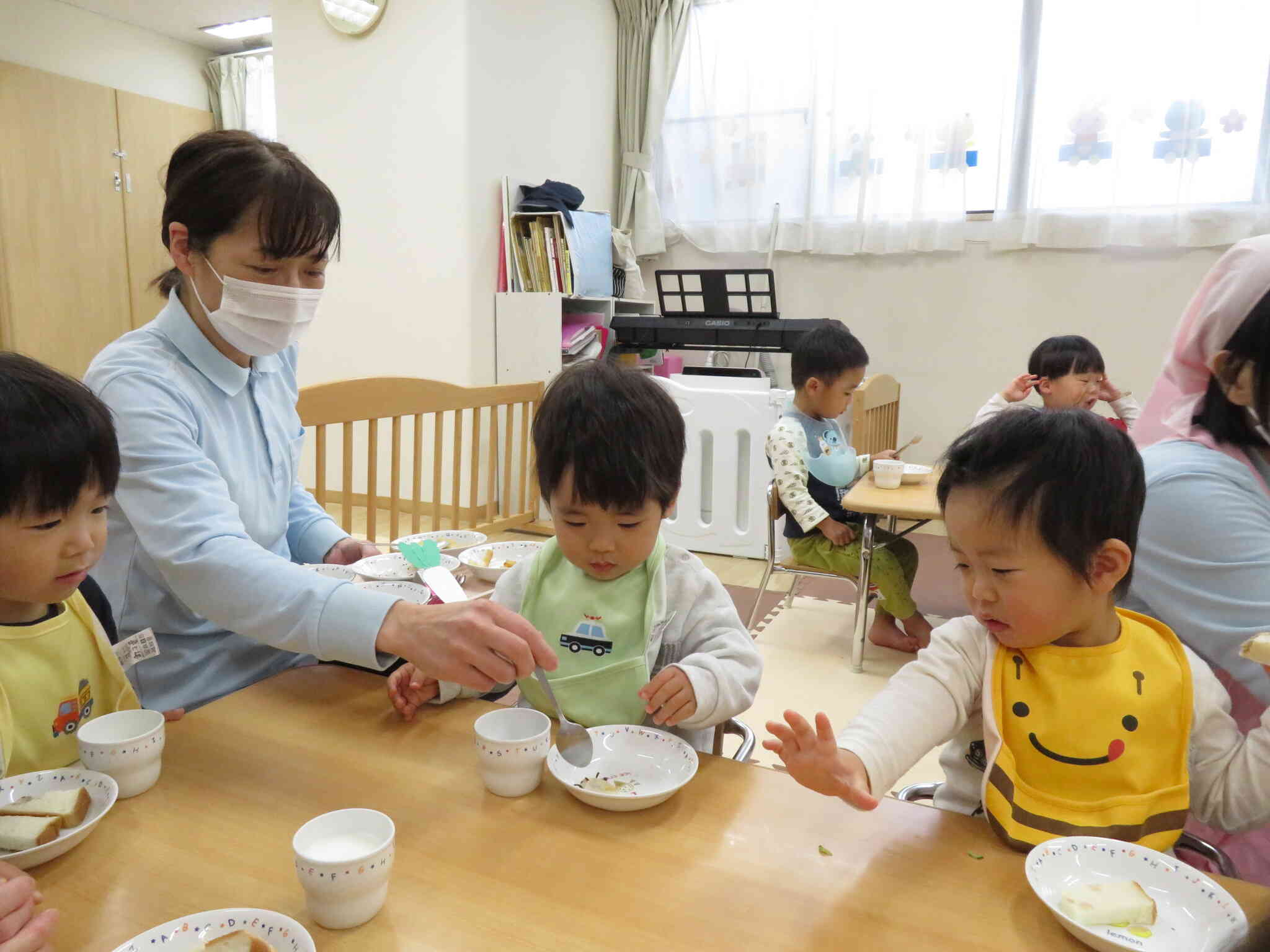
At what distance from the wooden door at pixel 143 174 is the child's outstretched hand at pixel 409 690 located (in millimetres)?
4894

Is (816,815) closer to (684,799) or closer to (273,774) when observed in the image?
(684,799)

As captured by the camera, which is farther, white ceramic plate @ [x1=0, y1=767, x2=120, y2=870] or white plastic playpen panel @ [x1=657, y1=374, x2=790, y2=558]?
white plastic playpen panel @ [x1=657, y1=374, x2=790, y2=558]

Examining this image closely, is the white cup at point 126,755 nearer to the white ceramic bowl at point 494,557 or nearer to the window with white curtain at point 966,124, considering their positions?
the white ceramic bowl at point 494,557

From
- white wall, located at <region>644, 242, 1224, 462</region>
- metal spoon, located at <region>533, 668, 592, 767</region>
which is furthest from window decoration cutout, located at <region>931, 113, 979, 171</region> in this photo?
metal spoon, located at <region>533, 668, 592, 767</region>

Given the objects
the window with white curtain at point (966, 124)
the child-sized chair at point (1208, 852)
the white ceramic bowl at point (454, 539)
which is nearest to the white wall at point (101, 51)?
the window with white curtain at point (966, 124)

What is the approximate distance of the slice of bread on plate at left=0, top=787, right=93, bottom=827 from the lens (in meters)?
0.70

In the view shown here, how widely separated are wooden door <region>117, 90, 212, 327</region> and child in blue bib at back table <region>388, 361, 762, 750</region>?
4.83 meters

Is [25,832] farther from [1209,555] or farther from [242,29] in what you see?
[242,29]

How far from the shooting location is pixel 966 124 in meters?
3.85

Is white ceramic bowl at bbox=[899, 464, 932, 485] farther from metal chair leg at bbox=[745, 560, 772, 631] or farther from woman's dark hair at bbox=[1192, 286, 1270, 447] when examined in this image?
woman's dark hair at bbox=[1192, 286, 1270, 447]

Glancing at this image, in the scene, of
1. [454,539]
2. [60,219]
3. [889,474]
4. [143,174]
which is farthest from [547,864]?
[143,174]

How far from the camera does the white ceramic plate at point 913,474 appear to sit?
9.28 ft

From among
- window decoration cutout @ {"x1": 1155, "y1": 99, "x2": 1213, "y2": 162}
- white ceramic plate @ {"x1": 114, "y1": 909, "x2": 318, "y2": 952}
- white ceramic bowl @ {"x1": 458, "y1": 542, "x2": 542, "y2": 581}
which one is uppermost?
window decoration cutout @ {"x1": 1155, "y1": 99, "x2": 1213, "y2": 162}

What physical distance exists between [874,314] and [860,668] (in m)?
2.16
